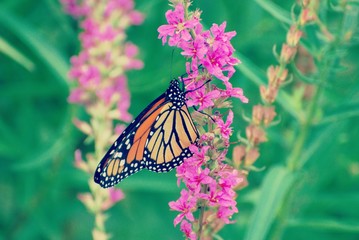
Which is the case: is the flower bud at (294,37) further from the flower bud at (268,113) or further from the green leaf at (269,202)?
the green leaf at (269,202)

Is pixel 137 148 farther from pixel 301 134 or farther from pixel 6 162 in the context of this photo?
pixel 6 162

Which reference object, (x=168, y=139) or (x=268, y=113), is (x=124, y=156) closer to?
(x=168, y=139)

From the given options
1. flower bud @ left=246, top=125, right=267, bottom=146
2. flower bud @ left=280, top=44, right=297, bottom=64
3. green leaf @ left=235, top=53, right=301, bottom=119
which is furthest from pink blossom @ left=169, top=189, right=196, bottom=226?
green leaf @ left=235, top=53, right=301, bottom=119

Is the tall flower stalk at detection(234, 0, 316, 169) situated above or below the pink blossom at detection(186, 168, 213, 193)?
above

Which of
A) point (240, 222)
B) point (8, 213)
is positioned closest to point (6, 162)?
point (8, 213)

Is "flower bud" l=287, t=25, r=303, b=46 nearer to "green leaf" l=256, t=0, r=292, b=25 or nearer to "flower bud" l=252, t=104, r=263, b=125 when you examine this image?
"flower bud" l=252, t=104, r=263, b=125
